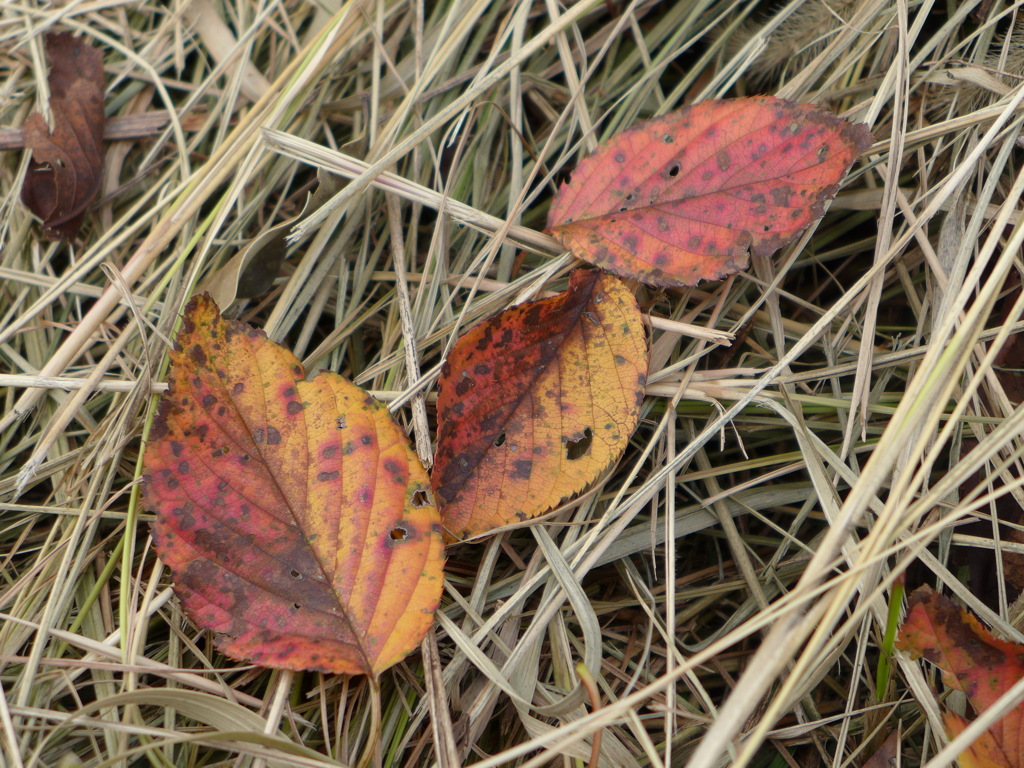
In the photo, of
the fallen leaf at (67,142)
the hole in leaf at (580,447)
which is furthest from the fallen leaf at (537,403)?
the fallen leaf at (67,142)

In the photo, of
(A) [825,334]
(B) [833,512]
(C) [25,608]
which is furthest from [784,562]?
(C) [25,608]

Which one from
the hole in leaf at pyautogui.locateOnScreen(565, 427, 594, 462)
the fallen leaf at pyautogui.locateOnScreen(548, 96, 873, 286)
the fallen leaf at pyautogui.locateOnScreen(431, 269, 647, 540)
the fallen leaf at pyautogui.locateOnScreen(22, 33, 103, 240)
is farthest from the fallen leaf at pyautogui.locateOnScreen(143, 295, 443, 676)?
the fallen leaf at pyautogui.locateOnScreen(22, 33, 103, 240)

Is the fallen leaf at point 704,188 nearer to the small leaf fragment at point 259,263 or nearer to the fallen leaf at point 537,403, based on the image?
the fallen leaf at point 537,403

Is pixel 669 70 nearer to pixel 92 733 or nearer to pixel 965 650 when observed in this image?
pixel 965 650

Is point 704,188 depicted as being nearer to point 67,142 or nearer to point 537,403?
point 537,403

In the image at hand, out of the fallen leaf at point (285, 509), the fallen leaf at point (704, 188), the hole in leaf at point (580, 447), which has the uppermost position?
the fallen leaf at point (704, 188)

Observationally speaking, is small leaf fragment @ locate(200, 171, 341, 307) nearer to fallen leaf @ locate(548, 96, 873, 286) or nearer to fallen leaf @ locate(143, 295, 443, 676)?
fallen leaf @ locate(143, 295, 443, 676)
